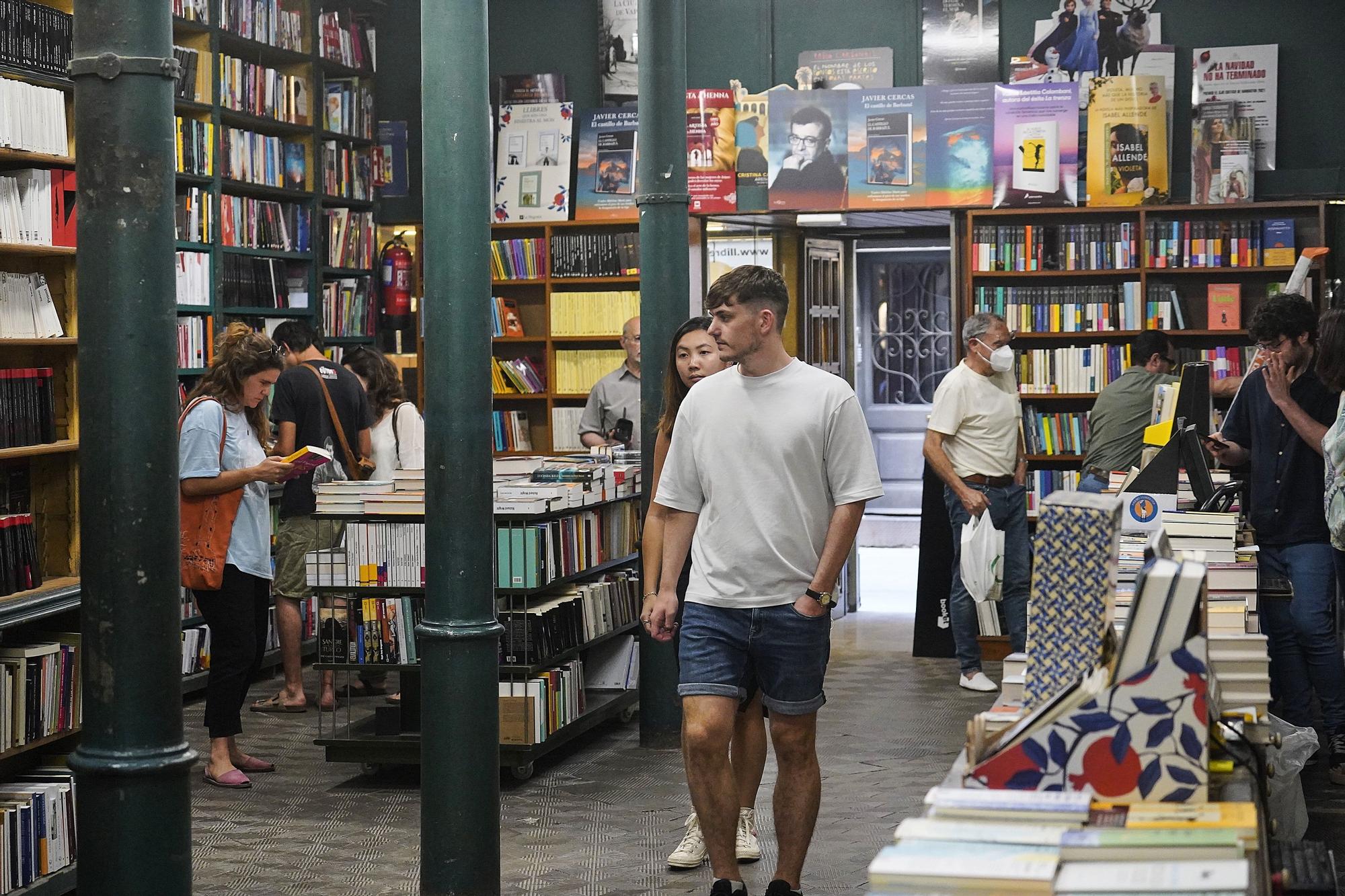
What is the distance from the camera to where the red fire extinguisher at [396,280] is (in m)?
10.2

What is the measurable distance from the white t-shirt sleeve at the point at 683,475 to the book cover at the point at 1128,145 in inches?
220

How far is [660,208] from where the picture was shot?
6.21 meters

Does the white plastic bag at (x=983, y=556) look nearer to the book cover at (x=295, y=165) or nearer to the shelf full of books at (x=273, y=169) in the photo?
the shelf full of books at (x=273, y=169)

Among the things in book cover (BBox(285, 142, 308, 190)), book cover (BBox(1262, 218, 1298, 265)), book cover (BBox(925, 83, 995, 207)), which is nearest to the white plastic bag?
book cover (BBox(925, 83, 995, 207))

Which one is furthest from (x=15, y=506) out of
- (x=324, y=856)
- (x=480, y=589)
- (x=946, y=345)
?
(x=946, y=345)

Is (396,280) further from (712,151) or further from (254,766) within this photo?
(254,766)

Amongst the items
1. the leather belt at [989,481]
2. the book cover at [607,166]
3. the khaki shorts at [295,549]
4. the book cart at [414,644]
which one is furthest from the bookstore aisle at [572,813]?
the book cover at [607,166]

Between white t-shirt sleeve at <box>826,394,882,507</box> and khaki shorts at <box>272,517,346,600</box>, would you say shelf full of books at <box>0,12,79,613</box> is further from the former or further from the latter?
white t-shirt sleeve at <box>826,394,882,507</box>

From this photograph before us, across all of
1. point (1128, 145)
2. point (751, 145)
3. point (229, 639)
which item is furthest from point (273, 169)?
point (1128, 145)

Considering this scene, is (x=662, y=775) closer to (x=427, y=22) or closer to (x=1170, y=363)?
(x=427, y=22)

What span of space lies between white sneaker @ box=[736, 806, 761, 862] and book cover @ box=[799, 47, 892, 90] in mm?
6210

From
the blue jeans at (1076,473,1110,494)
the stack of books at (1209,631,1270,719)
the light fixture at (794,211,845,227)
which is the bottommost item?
the stack of books at (1209,631,1270,719)

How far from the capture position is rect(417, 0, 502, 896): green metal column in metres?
4.14

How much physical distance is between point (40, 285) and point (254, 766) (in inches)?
77.0
